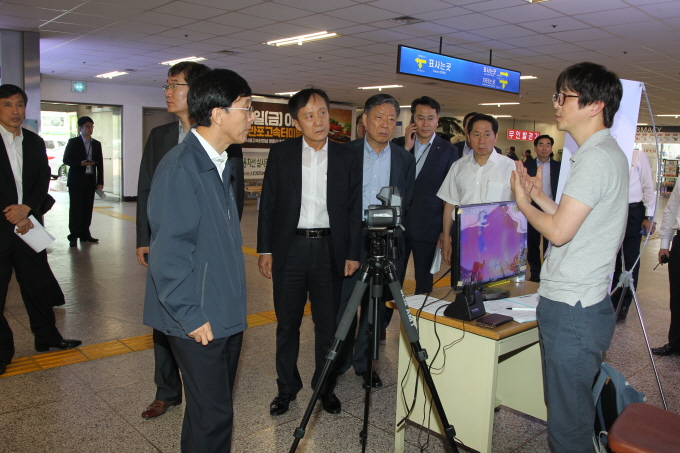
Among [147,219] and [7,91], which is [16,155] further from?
[147,219]

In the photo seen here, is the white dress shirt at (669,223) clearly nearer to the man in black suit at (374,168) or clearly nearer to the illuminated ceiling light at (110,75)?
the man in black suit at (374,168)

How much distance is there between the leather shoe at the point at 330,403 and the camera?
2.85 m

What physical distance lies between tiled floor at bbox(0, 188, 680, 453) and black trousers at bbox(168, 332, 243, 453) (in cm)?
76

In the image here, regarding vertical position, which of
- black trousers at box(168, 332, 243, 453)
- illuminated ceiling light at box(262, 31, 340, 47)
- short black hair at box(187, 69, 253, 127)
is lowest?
black trousers at box(168, 332, 243, 453)

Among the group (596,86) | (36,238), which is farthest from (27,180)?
(596,86)

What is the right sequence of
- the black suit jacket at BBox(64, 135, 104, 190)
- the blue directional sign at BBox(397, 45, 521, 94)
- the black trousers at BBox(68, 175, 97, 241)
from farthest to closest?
the black suit jacket at BBox(64, 135, 104, 190) → the black trousers at BBox(68, 175, 97, 241) → the blue directional sign at BBox(397, 45, 521, 94)

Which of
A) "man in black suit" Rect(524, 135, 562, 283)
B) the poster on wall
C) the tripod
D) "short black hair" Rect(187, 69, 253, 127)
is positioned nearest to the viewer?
"short black hair" Rect(187, 69, 253, 127)

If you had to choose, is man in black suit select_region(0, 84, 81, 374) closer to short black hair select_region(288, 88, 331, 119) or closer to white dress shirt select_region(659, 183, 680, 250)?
short black hair select_region(288, 88, 331, 119)

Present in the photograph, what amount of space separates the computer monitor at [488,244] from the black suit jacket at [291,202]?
711mm

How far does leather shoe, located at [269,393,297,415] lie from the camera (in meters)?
2.80

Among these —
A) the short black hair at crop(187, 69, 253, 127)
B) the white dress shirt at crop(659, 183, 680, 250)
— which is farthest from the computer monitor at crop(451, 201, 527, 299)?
the white dress shirt at crop(659, 183, 680, 250)

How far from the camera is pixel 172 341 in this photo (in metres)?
1.73

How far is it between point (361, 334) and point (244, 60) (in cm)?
865

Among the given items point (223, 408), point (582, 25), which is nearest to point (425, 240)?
point (223, 408)
